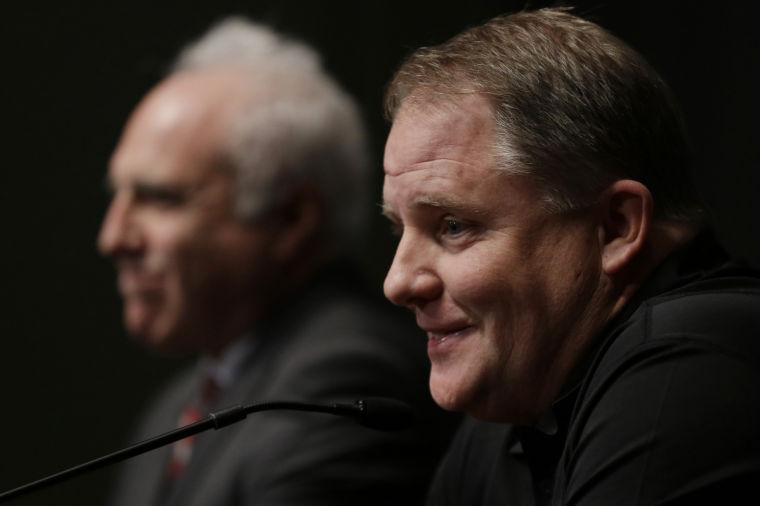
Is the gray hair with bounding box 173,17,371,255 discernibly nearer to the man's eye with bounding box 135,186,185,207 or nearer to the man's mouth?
the man's eye with bounding box 135,186,185,207

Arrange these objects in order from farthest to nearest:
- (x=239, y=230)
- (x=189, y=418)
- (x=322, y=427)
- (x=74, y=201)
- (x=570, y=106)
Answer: (x=74, y=201), (x=189, y=418), (x=239, y=230), (x=322, y=427), (x=570, y=106)

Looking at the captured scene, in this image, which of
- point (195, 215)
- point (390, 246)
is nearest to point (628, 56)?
point (195, 215)

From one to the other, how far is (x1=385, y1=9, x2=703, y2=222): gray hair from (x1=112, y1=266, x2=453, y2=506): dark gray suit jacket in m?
0.90

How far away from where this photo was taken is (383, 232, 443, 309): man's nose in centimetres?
136

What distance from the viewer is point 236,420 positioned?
4.44 ft

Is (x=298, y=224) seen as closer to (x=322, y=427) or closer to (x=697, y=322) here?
(x=322, y=427)

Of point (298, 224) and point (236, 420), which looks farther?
point (298, 224)

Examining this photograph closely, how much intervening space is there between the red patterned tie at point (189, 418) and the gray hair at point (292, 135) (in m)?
0.40

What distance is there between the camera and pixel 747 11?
2086 mm

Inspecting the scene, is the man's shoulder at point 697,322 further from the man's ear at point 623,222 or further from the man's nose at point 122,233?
the man's nose at point 122,233

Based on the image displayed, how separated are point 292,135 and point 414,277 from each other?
127cm

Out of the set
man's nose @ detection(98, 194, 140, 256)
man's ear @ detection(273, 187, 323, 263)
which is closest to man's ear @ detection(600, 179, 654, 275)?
man's ear @ detection(273, 187, 323, 263)

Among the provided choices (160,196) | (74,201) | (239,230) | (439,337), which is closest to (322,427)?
(239,230)

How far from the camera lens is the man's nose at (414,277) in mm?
1361
